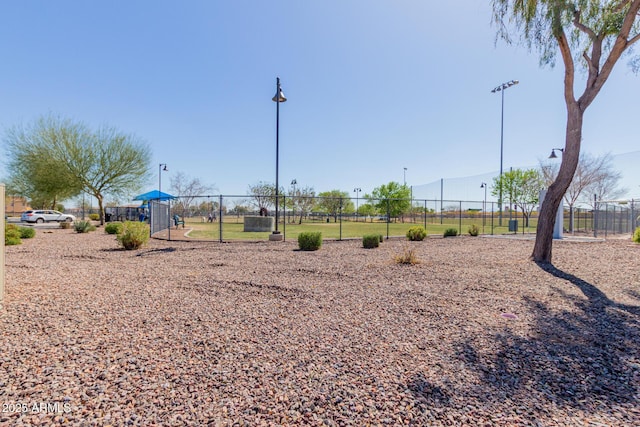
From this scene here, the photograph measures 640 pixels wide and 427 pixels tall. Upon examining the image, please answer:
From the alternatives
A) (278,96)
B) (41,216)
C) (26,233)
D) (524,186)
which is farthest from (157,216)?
(524,186)

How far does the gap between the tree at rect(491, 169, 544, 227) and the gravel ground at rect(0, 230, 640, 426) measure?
27.8 meters

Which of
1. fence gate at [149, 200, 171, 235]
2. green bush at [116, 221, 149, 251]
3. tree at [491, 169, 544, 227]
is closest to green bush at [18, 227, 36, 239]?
fence gate at [149, 200, 171, 235]

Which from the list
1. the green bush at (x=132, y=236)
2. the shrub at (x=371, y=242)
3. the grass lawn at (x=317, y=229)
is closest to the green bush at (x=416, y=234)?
the grass lawn at (x=317, y=229)

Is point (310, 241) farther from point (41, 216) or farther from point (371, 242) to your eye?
point (41, 216)

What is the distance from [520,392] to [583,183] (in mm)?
35342

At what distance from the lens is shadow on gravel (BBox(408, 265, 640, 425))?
2203 millimetres

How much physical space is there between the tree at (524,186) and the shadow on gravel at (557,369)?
29.8m

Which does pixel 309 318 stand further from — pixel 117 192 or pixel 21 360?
pixel 117 192

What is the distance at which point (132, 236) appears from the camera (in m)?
10.1

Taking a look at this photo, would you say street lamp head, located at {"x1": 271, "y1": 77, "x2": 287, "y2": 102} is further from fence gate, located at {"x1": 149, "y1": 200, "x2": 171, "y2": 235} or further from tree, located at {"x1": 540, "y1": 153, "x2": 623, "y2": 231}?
tree, located at {"x1": 540, "y1": 153, "x2": 623, "y2": 231}

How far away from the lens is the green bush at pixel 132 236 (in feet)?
33.2

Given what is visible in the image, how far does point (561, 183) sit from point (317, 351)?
8.01 metres

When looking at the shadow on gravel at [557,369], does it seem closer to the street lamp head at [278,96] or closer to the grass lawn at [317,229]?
the grass lawn at [317,229]

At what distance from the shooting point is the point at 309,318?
383 centimetres
